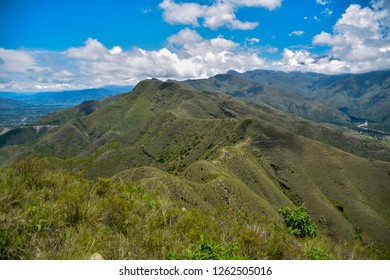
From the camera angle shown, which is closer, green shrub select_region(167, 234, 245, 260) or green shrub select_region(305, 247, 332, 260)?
green shrub select_region(167, 234, 245, 260)

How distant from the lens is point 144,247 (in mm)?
5566

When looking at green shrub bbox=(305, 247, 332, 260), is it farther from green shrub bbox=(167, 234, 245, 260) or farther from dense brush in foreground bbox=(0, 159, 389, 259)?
green shrub bbox=(167, 234, 245, 260)

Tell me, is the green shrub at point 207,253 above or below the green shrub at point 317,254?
above

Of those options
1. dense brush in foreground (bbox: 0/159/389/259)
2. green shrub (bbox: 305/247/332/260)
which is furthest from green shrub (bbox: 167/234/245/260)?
green shrub (bbox: 305/247/332/260)

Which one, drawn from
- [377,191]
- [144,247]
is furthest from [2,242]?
[377,191]

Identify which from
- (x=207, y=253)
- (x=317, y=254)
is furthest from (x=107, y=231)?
(x=317, y=254)

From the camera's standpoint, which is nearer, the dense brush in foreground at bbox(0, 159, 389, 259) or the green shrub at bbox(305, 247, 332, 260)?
the dense brush in foreground at bbox(0, 159, 389, 259)

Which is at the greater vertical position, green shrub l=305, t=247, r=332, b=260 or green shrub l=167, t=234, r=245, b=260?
green shrub l=167, t=234, r=245, b=260

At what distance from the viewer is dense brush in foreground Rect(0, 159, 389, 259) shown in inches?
198

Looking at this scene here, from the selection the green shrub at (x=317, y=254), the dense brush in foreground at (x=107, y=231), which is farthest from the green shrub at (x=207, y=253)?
the green shrub at (x=317, y=254)

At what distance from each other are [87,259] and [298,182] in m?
124

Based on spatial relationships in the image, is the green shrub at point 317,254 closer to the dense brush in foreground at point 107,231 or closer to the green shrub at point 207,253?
the dense brush in foreground at point 107,231

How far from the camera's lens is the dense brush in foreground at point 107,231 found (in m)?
5.02
